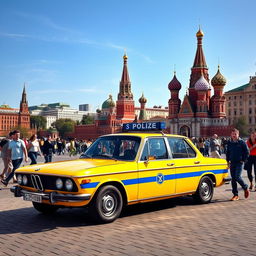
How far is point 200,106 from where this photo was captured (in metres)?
78.1

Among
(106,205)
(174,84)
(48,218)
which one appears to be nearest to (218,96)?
(174,84)

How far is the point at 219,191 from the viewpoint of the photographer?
10.4 meters

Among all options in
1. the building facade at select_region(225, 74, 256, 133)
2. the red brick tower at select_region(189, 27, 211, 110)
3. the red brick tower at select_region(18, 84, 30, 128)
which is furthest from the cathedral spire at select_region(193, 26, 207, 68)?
the red brick tower at select_region(18, 84, 30, 128)

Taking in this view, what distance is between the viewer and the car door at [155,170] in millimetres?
6996

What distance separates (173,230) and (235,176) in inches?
145

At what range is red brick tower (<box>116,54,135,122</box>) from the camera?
103625mm

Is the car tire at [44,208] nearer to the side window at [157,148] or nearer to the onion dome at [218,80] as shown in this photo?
the side window at [157,148]

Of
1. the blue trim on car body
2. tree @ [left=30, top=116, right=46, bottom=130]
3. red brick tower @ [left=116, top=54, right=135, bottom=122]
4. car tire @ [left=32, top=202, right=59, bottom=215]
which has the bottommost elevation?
car tire @ [left=32, top=202, right=59, bottom=215]

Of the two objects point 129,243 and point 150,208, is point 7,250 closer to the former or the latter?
point 129,243

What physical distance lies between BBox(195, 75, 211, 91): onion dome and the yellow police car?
232ft

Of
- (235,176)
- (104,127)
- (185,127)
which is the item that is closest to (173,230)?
(235,176)

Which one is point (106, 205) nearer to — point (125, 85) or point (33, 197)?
point (33, 197)

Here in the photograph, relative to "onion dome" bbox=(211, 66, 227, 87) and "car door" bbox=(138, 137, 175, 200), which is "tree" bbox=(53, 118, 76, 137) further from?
"car door" bbox=(138, 137, 175, 200)

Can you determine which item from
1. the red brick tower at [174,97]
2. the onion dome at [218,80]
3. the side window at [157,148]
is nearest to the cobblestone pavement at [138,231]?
the side window at [157,148]
